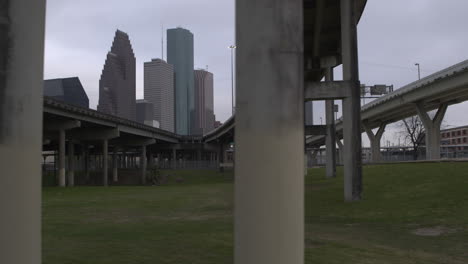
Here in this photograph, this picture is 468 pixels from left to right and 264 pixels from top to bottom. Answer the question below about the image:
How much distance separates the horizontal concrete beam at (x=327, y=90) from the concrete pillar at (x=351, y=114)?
25cm

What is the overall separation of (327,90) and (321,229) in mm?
9947

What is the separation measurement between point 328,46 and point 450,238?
2752 centimetres

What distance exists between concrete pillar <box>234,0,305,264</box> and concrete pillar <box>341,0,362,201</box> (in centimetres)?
1619

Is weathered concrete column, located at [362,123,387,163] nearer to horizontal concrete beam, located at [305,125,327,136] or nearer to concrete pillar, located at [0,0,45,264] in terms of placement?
horizontal concrete beam, located at [305,125,327,136]

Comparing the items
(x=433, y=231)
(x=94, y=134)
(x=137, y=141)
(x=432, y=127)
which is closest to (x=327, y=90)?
(x=433, y=231)

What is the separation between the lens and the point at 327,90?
22.4 metres

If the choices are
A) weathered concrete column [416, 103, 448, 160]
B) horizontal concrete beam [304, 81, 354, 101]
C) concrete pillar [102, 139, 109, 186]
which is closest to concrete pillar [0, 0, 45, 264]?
horizontal concrete beam [304, 81, 354, 101]

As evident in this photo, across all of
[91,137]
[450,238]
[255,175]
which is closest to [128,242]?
[255,175]

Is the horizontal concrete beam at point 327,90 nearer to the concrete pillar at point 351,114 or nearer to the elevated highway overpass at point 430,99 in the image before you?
the concrete pillar at point 351,114

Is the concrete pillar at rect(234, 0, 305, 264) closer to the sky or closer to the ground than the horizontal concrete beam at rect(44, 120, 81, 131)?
closer to the ground

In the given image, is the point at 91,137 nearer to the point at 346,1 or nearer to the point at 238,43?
the point at 346,1

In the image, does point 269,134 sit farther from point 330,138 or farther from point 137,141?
point 137,141

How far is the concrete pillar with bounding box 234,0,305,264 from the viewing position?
516 cm

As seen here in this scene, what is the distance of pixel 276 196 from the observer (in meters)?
5.16
